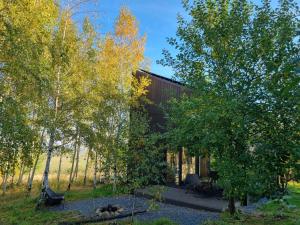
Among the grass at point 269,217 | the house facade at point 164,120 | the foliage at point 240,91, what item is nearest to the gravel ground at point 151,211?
the grass at point 269,217

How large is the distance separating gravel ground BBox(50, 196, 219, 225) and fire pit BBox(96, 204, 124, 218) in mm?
273

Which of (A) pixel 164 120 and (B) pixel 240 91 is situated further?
(A) pixel 164 120

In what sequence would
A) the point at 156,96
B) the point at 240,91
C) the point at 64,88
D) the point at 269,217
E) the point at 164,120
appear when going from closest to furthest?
the point at 240,91
the point at 269,217
the point at 64,88
the point at 164,120
the point at 156,96

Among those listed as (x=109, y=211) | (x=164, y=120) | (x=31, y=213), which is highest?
(x=164, y=120)

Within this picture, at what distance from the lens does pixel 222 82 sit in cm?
739

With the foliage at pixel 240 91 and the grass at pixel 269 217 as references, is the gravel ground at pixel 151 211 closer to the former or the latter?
the grass at pixel 269 217

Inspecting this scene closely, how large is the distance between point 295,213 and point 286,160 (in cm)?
406

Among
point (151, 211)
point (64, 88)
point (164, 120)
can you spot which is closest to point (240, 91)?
point (151, 211)

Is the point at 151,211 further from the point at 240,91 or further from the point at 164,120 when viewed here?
the point at 164,120

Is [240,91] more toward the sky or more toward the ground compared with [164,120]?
more toward the ground

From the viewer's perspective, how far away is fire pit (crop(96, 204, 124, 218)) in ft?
30.1

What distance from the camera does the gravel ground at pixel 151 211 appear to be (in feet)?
28.6

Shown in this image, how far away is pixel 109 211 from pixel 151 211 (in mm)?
1265

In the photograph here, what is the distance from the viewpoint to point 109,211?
31.4ft
